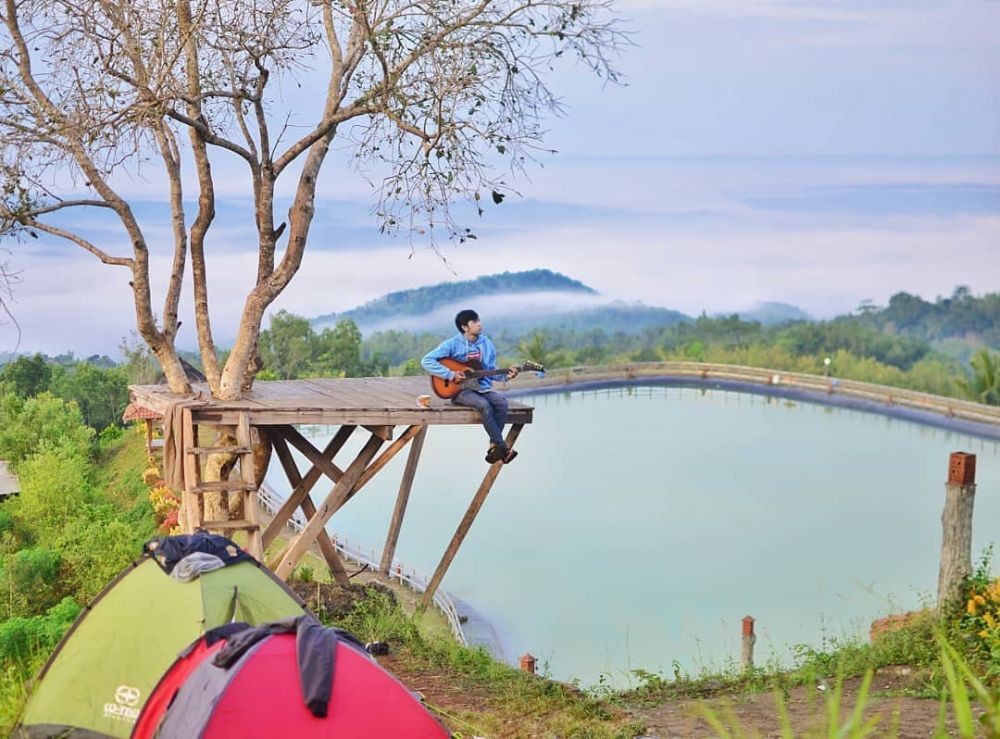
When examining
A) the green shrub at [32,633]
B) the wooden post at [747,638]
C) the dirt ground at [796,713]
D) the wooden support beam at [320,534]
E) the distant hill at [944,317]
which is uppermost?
the distant hill at [944,317]

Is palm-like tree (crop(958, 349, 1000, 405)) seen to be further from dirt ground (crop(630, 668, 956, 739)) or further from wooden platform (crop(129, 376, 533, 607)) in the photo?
dirt ground (crop(630, 668, 956, 739))

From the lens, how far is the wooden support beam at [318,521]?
9.23 metres

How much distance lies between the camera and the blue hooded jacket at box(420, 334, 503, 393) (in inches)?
379

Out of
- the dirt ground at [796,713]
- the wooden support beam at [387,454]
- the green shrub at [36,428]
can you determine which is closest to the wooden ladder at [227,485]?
the wooden support beam at [387,454]

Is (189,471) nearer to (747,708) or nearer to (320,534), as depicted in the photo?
(320,534)

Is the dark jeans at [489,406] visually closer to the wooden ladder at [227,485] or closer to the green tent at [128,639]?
the wooden ladder at [227,485]

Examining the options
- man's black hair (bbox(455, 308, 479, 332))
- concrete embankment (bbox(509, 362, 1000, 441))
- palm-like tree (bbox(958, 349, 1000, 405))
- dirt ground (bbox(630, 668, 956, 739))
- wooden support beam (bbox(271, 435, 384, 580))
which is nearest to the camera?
dirt ground (bbox(630, 668, 956, 739))

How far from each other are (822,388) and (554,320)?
40.8 meters

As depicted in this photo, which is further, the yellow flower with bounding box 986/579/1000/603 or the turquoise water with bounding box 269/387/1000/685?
the turquoise water with bounding box 269/387/1000/685

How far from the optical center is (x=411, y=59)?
941 cm

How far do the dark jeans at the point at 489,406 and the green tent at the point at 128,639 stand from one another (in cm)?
339

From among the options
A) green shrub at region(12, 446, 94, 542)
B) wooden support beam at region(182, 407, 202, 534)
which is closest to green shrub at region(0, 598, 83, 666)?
wooden support beam at region(182, 407, 202, 534)

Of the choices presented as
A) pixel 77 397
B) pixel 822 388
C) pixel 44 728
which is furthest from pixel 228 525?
pixel 822 388

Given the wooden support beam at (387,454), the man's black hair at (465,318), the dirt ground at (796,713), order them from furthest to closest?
the wooden support beam at (387,454)
the man's black hair at (465,318)
the dirt ground at (796,713)
